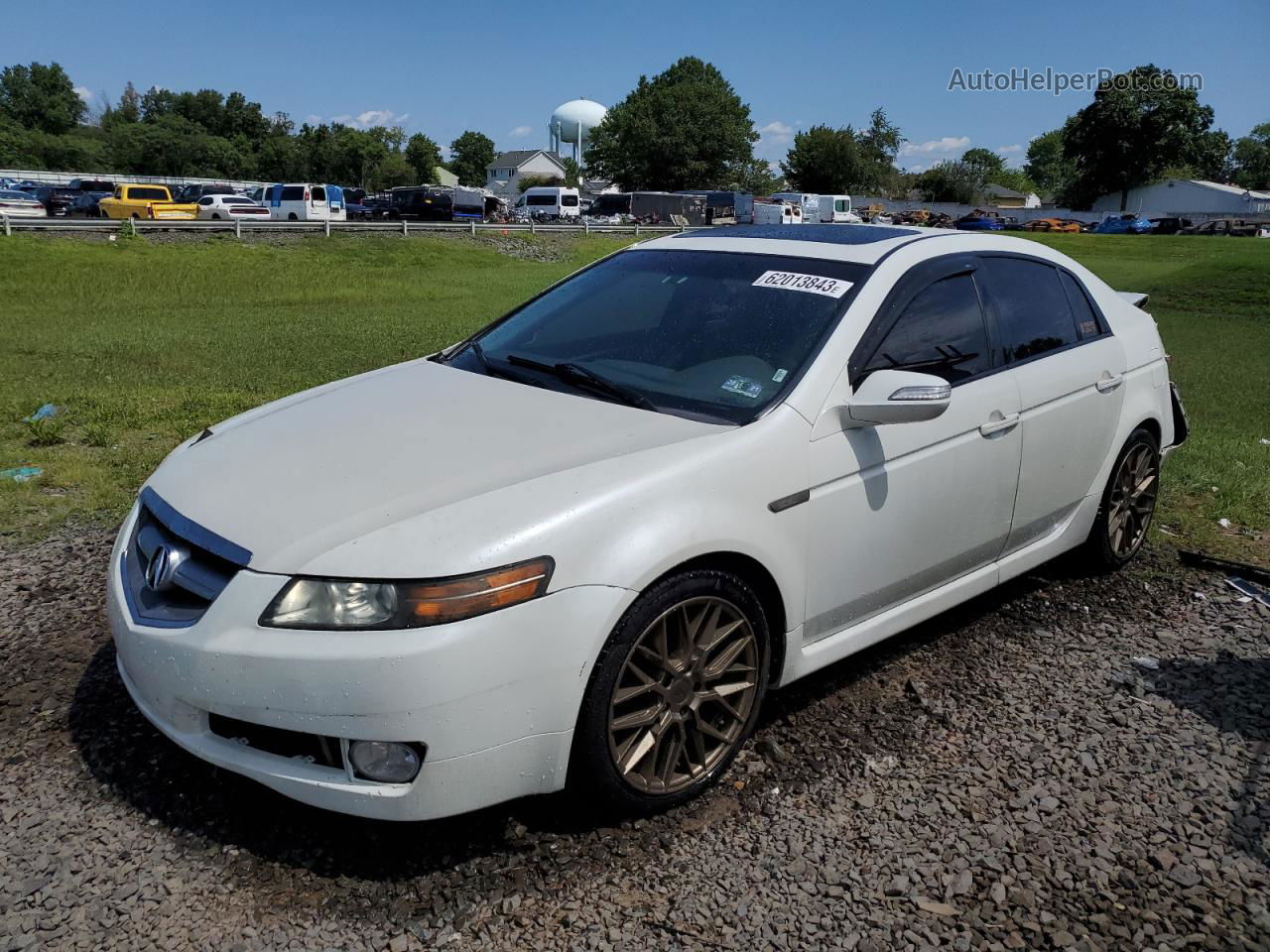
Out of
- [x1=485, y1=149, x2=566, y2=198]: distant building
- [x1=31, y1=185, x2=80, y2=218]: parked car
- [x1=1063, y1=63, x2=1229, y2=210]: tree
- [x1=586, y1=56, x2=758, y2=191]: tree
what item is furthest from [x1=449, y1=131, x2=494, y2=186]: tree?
[x1=31, y1=185, x2=80, y2=218]: parked car

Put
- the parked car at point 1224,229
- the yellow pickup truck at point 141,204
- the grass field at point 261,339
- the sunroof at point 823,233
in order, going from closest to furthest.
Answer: the sunroof at point 823,233 < the grass field at point 261,339 < the yellow pickup truck at point 141,204 < the parked car at point 1224,229

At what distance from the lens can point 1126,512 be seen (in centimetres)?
477

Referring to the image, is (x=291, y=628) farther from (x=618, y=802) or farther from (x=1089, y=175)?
(x=1089, y=175)

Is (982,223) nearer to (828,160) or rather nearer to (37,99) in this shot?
Result: (828,160)

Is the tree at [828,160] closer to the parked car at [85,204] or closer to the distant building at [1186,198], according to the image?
the distant building at [1186,198]

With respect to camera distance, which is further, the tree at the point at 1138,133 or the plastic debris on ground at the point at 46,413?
the tree at the point at 1138,133

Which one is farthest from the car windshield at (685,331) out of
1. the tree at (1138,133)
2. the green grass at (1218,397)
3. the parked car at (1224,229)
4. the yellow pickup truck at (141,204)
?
the tree at (1138,133)

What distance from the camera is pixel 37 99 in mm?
122500

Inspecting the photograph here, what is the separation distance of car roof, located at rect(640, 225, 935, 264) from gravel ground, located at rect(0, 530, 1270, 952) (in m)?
1.64

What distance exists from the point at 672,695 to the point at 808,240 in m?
1.99

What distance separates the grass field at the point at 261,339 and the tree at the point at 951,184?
203ft

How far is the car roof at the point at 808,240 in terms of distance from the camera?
3.73m

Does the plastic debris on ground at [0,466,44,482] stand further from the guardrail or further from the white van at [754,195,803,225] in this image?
the white van at [754,195,803,225]

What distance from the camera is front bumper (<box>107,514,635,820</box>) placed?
2.37 meters
